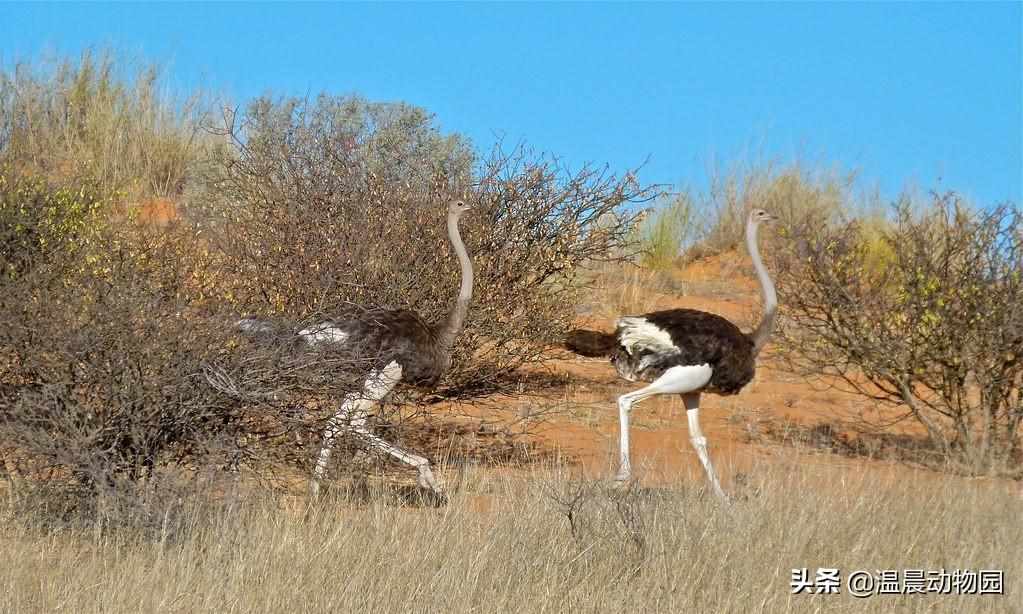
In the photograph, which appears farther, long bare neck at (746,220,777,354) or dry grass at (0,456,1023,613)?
long bare neck at (746,220,777,354)

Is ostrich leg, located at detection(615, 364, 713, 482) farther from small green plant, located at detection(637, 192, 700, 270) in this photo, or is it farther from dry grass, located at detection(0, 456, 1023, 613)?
small green plant, located at detection(637, 192, 700, 270)

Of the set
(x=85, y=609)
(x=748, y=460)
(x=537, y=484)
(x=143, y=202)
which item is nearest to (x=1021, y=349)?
Result: (x=748, y=460)

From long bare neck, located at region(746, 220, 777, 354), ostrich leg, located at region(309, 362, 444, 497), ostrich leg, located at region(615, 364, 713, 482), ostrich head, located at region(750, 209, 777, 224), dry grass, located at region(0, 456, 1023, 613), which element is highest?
ostrich head, located at region(750, 209, 777, 224)

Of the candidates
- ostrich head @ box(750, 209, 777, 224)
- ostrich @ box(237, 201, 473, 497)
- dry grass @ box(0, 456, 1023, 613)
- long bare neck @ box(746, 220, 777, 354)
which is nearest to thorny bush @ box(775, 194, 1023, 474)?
ostrich head @ box(750, 209, 777, 224)

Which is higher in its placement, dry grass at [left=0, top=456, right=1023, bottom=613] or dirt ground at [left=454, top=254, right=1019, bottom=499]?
dirt ground at [left=454, top=254, right=1019, bottom=499]

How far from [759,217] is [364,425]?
409 cm

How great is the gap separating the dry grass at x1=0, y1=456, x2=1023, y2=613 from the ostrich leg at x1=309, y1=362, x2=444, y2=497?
0.76 ft

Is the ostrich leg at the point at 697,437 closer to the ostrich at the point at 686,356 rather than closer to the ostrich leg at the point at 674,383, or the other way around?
the ostrich at the point at 686,356

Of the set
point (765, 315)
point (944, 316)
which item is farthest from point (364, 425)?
point (944, 316)

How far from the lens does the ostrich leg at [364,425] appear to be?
649 centimetres

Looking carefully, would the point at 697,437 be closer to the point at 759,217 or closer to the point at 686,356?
the point at 686,356

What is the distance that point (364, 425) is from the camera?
6.79m

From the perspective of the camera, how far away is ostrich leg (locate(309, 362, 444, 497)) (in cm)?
649

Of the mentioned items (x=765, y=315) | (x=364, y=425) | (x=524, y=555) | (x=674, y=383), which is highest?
(x=765, y=315)
